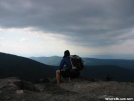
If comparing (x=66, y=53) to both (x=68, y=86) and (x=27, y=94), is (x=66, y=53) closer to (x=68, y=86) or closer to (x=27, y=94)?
(x=68, y=86)

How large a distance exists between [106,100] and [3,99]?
21.2 feet

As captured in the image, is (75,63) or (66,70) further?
(66,70)

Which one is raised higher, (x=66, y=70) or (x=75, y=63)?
(x=75, y=63)

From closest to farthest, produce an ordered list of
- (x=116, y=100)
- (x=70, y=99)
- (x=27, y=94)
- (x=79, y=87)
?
(x=116, y=100)
(x=70, y=99)
(x=27, y=94)
(x=79, y=87)

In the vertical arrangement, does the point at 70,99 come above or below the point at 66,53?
below

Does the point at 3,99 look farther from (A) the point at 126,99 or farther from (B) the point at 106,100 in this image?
(A) the point at 126,99

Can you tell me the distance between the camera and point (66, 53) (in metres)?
17.7

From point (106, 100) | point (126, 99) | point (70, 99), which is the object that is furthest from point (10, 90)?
point (126, 99)

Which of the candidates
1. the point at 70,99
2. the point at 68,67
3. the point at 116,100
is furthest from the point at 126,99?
the point at 68,67

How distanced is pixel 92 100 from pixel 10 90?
6386 millimetres

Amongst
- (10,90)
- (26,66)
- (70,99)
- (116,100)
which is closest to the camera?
(116,100)

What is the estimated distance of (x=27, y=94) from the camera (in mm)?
11836

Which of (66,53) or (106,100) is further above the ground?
(66,53)

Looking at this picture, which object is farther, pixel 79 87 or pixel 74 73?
pixel 74 73
